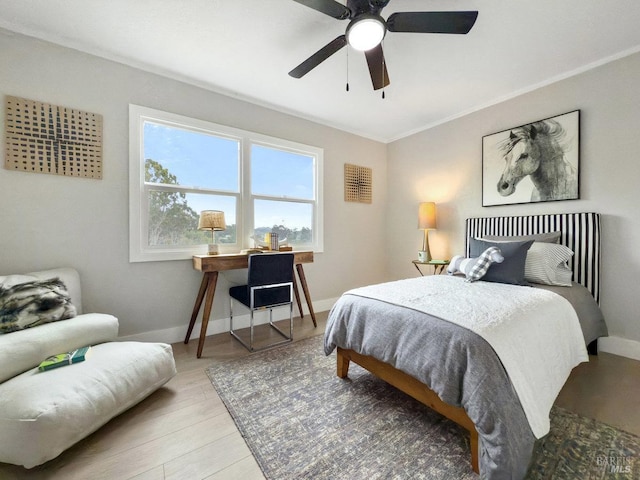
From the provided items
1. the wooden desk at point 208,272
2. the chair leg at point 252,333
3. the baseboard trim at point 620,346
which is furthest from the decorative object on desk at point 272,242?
the baseboard trim at point 620,346

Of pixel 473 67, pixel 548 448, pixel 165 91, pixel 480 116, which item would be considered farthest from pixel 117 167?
pixel 480 116

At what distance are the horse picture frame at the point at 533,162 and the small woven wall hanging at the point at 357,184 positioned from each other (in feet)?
5.08

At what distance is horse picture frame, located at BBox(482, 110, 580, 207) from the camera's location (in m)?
2.51

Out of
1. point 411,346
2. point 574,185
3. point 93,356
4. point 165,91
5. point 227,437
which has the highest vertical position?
point 165,91

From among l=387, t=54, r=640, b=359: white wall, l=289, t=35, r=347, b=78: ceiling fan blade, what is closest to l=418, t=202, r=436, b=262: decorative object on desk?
l=387, t=54, r=640, b=359: white wall

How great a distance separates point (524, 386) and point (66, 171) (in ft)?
10.9

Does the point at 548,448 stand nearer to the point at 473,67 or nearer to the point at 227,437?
the point at 227,437

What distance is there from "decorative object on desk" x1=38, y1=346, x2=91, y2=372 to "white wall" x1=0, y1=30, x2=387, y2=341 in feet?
2.66

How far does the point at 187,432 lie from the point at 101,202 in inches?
77.9

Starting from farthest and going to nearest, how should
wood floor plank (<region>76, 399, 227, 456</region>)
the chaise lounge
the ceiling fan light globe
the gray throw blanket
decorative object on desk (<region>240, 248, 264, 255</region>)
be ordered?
decorative object on desk (<region>240, 248, 264, 255</region>)
the ceiling fan light globe
wood floor plank (<region>76, 399, 227, 456</region>)
the chaise lounge
the gray throw blanket

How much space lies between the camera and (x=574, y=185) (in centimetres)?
249

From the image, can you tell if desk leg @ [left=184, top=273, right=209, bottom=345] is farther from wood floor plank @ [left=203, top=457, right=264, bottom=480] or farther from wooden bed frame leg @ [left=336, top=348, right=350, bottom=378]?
wood floor plank @ [left=203, top=457, right=264, bottom=480]

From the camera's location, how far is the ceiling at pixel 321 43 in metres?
1.78

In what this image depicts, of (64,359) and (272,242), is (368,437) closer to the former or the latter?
(64,359)
